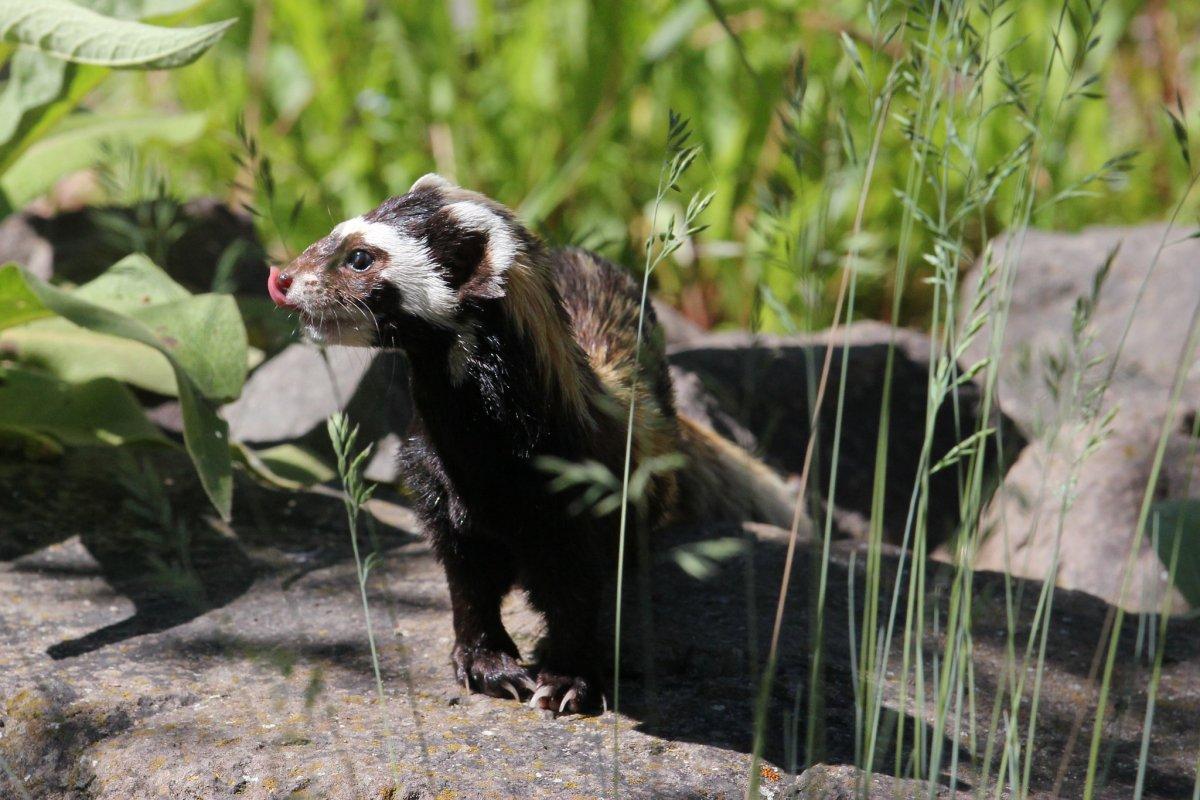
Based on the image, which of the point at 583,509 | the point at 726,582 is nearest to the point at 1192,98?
the point at 726,582

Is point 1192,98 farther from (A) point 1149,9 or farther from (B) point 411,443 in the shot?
(B) point 411,443

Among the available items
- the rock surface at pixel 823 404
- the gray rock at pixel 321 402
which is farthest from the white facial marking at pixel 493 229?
the rock surface at pixel 823 404

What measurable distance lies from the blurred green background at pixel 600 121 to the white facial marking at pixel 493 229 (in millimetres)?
2643

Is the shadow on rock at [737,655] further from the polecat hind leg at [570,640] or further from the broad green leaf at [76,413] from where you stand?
the broad green leaf at [76,413]

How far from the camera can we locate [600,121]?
5.27 metres

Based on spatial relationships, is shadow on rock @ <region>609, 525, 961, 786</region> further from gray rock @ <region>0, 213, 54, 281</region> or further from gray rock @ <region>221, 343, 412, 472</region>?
gray rock @ <region>0, 213, 54, 281</region>

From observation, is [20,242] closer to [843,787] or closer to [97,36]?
[97,36]

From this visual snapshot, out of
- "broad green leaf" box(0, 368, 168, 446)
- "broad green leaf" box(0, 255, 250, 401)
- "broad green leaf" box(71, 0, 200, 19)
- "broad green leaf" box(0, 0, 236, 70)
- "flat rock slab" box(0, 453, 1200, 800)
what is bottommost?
"flat rock slab" box(0, 453, 1200, 800)

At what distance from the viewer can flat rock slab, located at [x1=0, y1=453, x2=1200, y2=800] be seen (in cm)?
→ 208

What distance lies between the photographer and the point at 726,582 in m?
2.94

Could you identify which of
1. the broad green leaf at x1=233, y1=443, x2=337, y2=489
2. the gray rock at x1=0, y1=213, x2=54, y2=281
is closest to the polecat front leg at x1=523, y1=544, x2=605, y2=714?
the broad green leaf at x1=233, y1=443, x2=337, y2=489

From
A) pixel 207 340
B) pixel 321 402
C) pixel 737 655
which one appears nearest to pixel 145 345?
pixel 207 340

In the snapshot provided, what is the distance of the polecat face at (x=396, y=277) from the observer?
226 cm

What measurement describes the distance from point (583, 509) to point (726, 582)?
2.26 ft
